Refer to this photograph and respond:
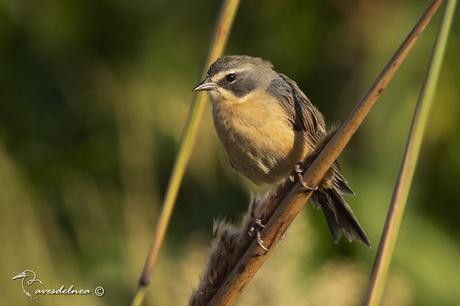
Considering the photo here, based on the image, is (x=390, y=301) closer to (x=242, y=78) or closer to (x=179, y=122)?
(x=242, y=78)

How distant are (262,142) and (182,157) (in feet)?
3.61

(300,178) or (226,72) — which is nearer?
(300,178)

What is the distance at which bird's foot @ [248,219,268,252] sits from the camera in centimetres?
261

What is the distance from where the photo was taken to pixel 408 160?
236 cm

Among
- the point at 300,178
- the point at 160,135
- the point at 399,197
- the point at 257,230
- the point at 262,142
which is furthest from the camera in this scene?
the point at 160,135

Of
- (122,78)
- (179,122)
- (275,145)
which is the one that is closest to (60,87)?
(122,78)

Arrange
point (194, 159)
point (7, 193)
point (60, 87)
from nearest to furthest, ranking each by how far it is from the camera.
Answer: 1. point (7, 193)
2. point (194, 159)
3. point (60, 87)

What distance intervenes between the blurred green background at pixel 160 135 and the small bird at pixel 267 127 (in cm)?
91

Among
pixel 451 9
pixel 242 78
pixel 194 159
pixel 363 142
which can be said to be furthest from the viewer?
pixel 194 159

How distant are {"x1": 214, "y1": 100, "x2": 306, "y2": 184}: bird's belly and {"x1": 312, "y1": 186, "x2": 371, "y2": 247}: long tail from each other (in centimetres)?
21

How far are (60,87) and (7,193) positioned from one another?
55.1 inches

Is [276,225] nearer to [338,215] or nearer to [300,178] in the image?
[300,178]

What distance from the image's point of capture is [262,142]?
377 cm

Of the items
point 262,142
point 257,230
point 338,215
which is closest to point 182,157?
point 257,230
